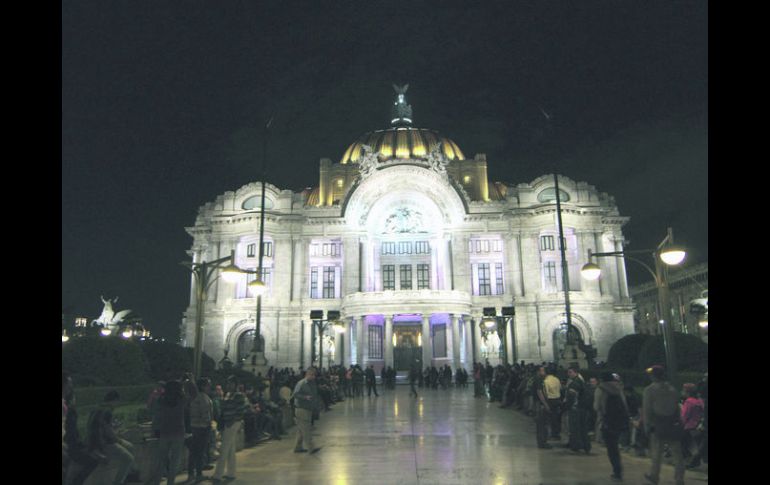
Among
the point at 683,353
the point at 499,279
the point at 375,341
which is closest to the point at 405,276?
the point at 375,341

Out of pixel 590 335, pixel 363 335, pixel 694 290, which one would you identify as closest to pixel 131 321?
pixel 363 335

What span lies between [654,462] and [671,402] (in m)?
1.17

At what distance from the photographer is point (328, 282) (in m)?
56.3

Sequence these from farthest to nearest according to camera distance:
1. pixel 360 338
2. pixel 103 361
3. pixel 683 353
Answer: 1. pixel 360 338
2. pixel 683 353
3. pixel 103 361

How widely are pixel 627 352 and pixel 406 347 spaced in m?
27.6

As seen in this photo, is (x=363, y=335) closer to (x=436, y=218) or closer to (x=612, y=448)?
(x=436, y=218)

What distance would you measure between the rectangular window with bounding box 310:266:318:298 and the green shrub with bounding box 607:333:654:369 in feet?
107

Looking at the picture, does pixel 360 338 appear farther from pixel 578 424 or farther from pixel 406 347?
pixel 578 424

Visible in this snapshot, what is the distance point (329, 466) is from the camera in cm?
1120

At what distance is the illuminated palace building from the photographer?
5288cm

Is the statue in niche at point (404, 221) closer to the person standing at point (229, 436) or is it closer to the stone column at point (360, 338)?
the stone column at point (360, 338)

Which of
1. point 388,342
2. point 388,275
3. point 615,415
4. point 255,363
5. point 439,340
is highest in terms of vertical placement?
point 388,275

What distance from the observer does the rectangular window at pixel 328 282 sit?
55.9m
